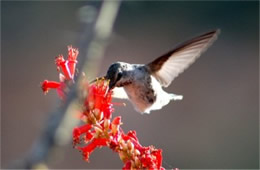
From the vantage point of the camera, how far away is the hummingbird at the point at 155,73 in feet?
10.2

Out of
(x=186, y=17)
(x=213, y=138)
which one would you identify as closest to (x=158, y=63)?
(x=213, y=138)

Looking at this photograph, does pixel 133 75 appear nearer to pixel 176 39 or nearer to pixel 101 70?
pixel 101 70

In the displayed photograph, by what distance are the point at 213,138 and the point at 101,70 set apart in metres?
2.29

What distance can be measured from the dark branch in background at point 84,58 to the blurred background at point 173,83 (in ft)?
7.91

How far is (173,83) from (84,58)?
4956 mm

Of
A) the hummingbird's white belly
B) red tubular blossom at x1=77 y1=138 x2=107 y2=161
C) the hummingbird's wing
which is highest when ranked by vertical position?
the hummingbird's wing

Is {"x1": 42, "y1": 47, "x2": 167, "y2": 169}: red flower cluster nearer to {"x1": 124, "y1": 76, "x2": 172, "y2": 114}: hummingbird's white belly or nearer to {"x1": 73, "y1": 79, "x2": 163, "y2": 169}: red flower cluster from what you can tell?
{"x1": 73, "y1": 79, "x2": 163, "y2": 169}: red flower cluster

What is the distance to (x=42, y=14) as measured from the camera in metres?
9.27

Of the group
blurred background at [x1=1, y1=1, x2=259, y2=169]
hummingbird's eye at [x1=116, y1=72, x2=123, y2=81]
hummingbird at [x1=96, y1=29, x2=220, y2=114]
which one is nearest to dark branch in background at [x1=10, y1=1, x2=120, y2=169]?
hummingbird at [x1=96, y1=29, x2=220, y2=114]

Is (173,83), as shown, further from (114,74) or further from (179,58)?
(114,74)

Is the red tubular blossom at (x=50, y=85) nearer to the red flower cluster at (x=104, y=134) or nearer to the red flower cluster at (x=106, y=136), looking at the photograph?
the red flower cluster at (x=104, y=134)

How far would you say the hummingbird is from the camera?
3117 millimetres

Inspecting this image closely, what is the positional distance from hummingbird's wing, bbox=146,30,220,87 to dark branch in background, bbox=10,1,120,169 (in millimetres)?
918

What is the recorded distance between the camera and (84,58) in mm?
4285
